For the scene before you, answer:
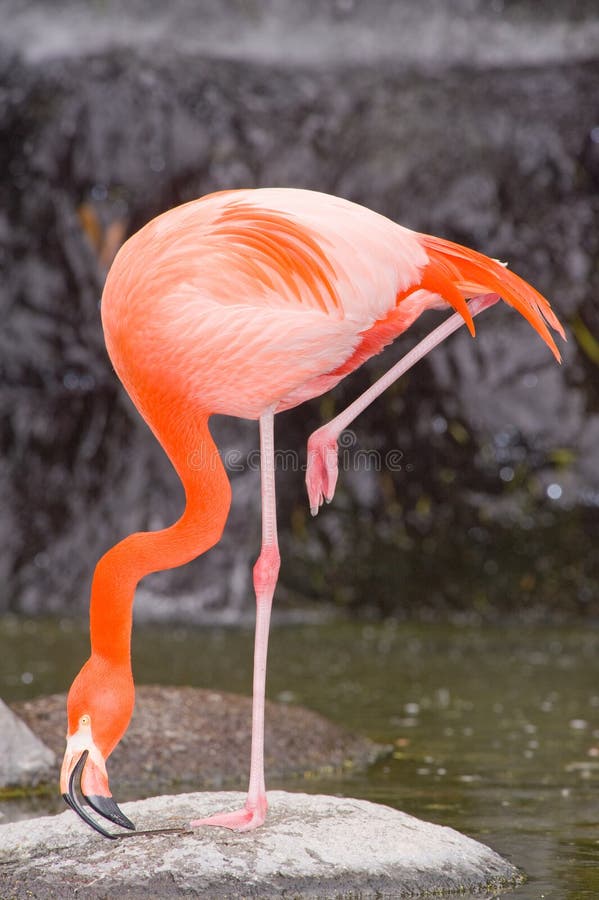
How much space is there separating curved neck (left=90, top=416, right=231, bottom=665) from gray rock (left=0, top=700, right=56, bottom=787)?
1.72m

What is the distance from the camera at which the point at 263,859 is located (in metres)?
4.34

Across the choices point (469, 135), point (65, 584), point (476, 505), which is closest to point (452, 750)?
point (476, 505)

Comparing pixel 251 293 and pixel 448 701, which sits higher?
pixel 251 293

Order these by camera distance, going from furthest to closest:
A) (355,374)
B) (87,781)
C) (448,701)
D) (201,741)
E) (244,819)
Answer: (355,374) → (448,701) → (201,741) → (244,819) → (87,781)

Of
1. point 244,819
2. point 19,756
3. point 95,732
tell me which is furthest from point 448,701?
point 95,732

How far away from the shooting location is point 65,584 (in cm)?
1282

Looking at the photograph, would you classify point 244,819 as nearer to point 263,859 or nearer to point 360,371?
point 263,859

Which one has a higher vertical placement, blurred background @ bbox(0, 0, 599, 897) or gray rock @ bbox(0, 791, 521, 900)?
blurred background @ bbox(0, 0, 599, 897)

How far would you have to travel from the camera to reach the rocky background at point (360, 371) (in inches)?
492

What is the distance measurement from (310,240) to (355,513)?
27.2ft

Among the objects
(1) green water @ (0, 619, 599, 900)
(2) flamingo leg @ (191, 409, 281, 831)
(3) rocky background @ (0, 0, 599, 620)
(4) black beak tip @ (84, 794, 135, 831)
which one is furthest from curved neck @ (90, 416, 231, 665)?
(3) rocky background @ (0, 0, 599, 620)

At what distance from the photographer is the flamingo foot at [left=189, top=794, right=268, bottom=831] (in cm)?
450

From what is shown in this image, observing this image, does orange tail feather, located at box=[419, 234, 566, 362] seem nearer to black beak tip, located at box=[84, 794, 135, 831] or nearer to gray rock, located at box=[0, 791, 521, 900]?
gray rock, located at box=[0, 791, 521, 900]

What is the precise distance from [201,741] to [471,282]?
276cm
